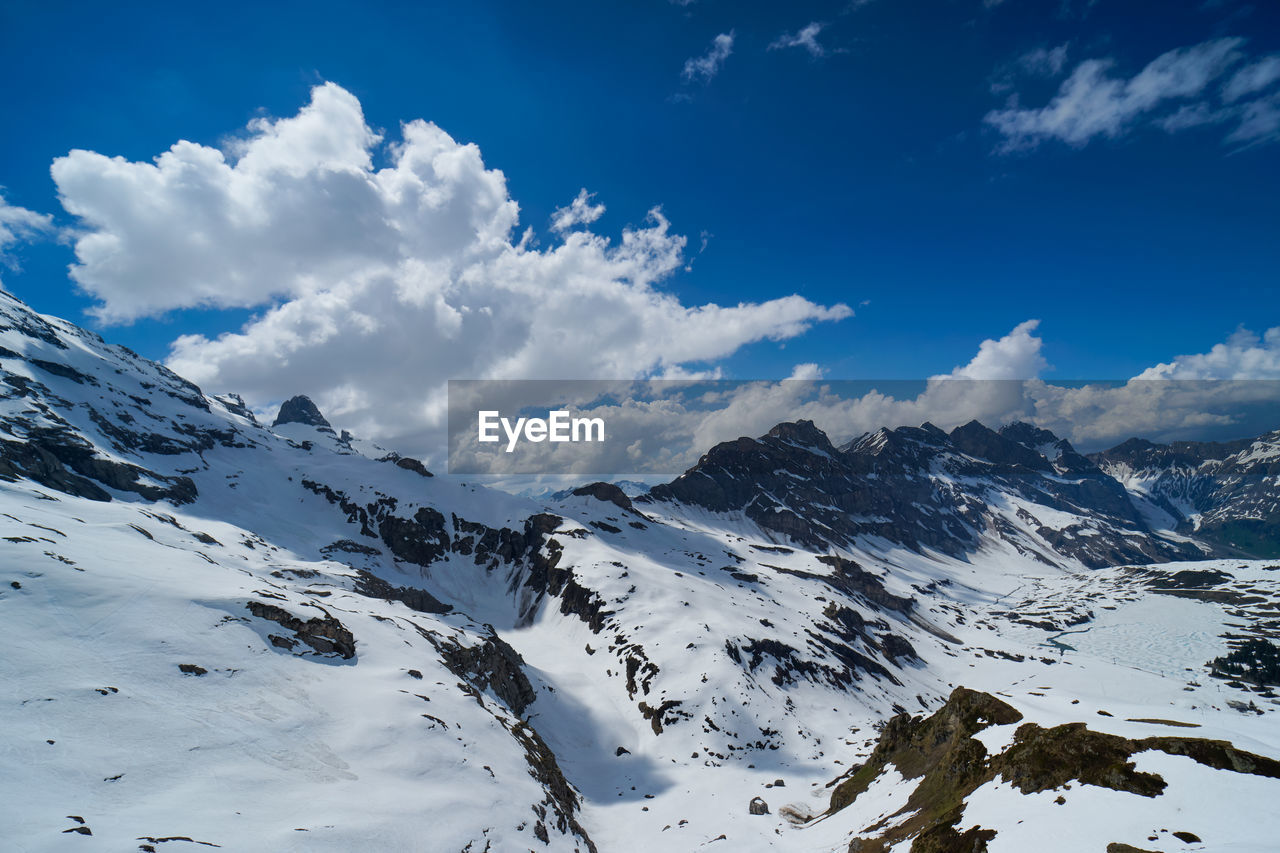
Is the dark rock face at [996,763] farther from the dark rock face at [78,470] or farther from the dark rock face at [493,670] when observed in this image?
the dark rock face at [78,470]

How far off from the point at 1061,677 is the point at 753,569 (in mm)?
92568

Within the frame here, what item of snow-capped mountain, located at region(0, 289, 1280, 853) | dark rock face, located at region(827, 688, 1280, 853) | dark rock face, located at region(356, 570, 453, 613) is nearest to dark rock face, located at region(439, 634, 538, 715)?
snow-capped mountain, located at region(0, 289, 1280, 853)

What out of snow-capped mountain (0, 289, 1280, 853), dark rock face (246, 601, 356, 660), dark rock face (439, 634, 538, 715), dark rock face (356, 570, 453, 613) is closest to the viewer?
snow-capped mountain (0, 289, 1280, 853)

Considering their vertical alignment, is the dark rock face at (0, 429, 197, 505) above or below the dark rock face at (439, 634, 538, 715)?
above

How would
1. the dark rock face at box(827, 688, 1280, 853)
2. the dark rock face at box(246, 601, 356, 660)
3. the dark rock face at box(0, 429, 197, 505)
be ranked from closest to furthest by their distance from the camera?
the dark rock face at box(827, 688, 1280, 853) < the dark rock face at box(246, 601, 356, 660) < the dark rock face at box(0, 429, 197, 505)

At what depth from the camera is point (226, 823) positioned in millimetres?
28797

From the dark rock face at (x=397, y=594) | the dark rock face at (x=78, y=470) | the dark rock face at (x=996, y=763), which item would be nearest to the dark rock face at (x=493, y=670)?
the dark rock face at (x=397, y=594)

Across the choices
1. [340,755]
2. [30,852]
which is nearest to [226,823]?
[30,852]

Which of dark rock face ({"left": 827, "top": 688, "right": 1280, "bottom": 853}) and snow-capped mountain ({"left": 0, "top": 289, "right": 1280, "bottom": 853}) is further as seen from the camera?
snow-capped mountain ({"left": 0, "top": 289, "right": 1280, "bottom": 853})

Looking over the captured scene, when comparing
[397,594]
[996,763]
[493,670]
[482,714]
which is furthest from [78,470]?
[996,763]

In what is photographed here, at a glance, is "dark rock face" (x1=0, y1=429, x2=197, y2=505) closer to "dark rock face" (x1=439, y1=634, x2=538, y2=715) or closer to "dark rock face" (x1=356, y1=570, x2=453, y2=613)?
"dark rock face" (x1=356, y1=570, x2=453, y2=613)

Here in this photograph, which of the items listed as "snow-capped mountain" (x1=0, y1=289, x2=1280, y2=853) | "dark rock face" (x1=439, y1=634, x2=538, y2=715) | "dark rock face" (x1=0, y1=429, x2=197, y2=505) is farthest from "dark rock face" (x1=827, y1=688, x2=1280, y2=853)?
"dark rock face" (x1=0, y1=429, x2=197, y2=505)

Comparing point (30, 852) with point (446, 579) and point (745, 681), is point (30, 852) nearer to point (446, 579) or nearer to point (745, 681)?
point (745, 681)

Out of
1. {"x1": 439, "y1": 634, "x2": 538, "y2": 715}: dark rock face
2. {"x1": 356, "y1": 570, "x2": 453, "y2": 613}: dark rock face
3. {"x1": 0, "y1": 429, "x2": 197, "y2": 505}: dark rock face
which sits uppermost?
{"x1": 0, "y1": 429, "x2": 197, "y2": 505}: dark rock face
